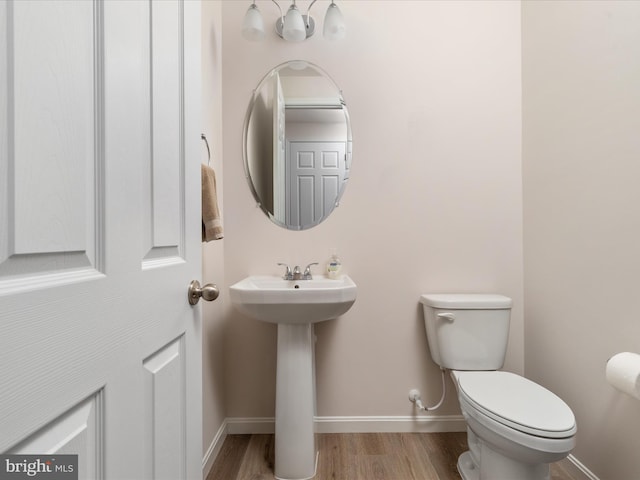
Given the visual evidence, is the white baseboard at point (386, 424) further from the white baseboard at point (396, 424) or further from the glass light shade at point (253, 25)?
the glass light shade at point (253, 25)

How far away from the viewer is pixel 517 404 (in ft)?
4.20

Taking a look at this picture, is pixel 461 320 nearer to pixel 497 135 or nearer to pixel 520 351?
pixel 520 351

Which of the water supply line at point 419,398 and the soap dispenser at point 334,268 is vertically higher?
the soap dispenser at point 334,268

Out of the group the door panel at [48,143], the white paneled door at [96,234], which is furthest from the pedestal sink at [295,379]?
the door panel at [48,143]

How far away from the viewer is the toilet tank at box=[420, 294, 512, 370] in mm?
1720

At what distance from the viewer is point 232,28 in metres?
1.94

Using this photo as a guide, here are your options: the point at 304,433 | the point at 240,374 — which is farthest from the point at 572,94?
the point at 240,374

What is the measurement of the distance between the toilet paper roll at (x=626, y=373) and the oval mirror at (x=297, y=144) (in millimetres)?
1289

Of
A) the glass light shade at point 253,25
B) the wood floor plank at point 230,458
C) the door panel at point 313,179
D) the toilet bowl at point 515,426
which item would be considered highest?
the glass light shade at point 253,25

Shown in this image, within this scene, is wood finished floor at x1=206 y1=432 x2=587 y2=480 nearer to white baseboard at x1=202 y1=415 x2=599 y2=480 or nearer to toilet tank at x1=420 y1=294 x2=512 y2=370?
white baseboard at x1=202 y1=415 x2=599 y2=480

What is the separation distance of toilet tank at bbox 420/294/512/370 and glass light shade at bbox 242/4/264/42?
155 cm

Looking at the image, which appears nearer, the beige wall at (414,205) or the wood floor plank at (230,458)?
the wood floor plank at (230,458)

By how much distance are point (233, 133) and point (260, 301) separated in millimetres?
984

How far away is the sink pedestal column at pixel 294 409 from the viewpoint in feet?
5.05
